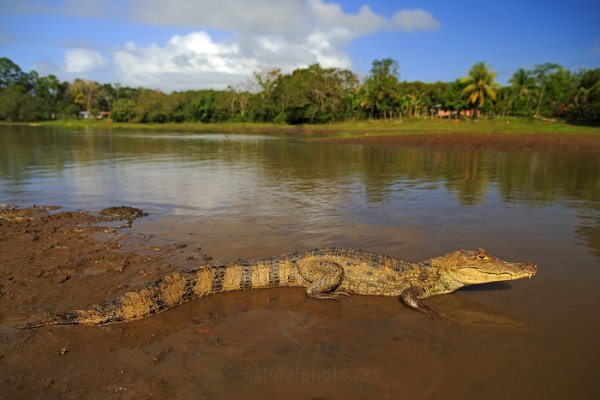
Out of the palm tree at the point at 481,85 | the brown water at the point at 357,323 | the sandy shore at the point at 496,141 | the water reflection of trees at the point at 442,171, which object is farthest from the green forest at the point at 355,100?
the brown water at the point at 357,323

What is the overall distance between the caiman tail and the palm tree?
5935cm

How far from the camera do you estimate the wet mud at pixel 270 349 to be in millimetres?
3711

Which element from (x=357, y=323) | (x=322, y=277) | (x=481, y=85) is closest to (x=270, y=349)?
(x=357, y=323)

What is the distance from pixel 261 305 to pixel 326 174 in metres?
12.3

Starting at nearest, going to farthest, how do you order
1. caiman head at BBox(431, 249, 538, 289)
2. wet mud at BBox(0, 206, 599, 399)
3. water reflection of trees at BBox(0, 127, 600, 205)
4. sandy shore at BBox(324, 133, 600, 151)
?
wet mud at BBox(0, 206, 599, 399)
caiman head at BBox(431, 249, 538, 289)
water reflection of trees at BBox(0, 127, 600, 205)
sandy shore at BBox(324, 133, 600, 151)

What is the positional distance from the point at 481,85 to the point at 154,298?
200 ft

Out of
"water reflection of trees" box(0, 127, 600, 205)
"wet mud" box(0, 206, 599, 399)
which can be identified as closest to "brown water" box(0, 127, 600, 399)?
"wet mud" box(0, 206, 599, 399)

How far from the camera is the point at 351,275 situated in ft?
18.5

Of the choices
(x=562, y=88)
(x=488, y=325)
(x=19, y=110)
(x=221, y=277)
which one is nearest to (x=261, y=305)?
(x=221, y=277)

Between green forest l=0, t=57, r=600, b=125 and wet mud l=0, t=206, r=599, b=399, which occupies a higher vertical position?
green forest l=0, t=57, r=600, b=125

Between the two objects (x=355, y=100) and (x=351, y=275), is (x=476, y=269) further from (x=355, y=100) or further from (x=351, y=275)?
(x=355, y=100)

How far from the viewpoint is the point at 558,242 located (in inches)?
308

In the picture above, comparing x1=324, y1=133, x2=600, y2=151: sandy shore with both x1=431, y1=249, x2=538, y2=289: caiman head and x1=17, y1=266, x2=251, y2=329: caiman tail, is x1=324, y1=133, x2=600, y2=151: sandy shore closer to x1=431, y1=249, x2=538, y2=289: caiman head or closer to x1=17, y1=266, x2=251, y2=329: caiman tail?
x1=431, y1=249, x2=538, y2=289: caiman head

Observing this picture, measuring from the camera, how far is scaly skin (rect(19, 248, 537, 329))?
530cm
